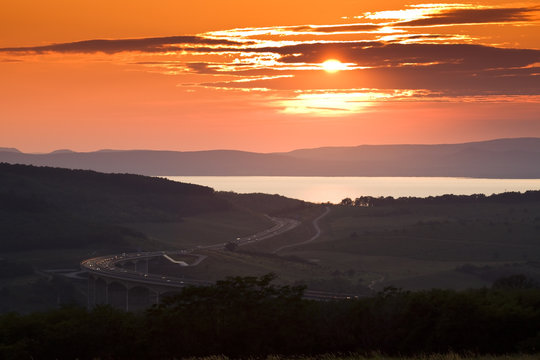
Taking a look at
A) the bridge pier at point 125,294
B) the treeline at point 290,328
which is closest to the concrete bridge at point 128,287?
the bridge pier at point 125,294

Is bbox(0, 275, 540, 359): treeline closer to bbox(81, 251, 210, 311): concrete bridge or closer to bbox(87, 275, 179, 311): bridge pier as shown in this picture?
bbox(81, 251, 210, 311): concrete bridge

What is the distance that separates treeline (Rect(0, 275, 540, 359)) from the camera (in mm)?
66250

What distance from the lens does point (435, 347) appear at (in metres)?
67.0

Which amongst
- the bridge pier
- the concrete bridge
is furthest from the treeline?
the bridge pier

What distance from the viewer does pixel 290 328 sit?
228ft

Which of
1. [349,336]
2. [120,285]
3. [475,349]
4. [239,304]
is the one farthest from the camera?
[120,285]

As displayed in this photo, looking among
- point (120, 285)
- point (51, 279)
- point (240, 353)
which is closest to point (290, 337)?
point (240, 353)

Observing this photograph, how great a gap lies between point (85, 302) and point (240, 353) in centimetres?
10896

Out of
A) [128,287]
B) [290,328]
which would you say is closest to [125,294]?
[128,287]

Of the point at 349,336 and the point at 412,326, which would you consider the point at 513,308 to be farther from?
the point at 349,336

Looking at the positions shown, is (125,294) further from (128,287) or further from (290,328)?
(290,328)

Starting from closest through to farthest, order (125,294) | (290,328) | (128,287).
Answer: (290,328) < (128,287) < (125,294)

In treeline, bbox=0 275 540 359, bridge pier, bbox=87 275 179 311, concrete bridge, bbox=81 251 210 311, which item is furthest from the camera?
bridge pier, bbox=87 275 179 311

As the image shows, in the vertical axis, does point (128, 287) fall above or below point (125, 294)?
above
